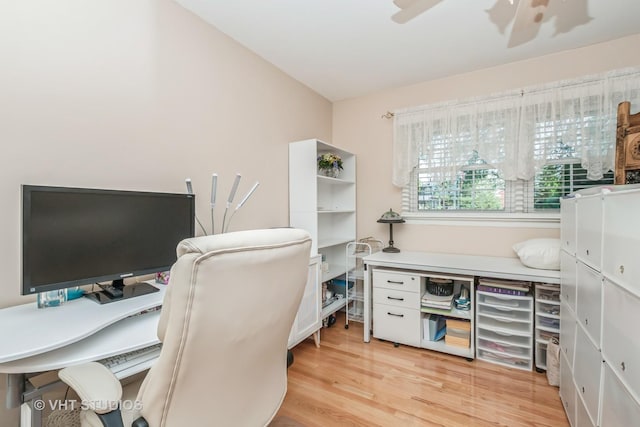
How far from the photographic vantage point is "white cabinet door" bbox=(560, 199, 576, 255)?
1647 millimetres

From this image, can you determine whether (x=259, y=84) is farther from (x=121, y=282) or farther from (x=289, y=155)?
(x=121, y=282)

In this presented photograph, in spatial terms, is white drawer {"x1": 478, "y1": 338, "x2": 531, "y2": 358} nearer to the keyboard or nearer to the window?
the window

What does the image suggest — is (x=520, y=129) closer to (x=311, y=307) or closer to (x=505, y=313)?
(x=505, y=313)

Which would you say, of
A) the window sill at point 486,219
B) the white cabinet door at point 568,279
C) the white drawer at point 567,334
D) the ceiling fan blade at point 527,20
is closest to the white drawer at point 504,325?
the white drawer at point 567,334

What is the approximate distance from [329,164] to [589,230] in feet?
6.67

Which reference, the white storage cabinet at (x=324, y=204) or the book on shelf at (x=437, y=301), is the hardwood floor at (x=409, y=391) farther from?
the white storage cabinet at (x=324, y=204)

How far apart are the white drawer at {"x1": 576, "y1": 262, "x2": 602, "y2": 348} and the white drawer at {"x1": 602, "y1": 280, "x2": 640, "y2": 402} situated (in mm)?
76

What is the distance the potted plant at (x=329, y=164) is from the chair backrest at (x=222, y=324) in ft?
6.74

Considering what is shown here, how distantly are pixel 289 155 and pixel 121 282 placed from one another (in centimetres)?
177

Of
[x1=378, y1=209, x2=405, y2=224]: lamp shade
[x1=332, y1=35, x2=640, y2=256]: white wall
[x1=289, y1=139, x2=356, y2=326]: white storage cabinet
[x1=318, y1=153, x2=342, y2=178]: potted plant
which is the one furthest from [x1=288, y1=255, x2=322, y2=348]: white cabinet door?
[x1=332, y1=35, x2=640, y2=256]: white wall

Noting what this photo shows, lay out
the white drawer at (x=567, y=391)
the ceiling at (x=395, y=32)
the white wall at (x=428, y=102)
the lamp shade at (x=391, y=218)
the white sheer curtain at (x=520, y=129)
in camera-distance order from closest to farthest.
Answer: the white drawer at (x=567, y=391) < the ceiling at (x=395, y=32) < the white sheer curtain at (x=520, y=129) < the white wall at (x=428, y=102) < the lamp shade at (x=391, y=218)

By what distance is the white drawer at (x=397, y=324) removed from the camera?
2465 millimetres

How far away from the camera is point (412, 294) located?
2467 mm

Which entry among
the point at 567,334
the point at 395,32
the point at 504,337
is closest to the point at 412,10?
the point at 395,32
